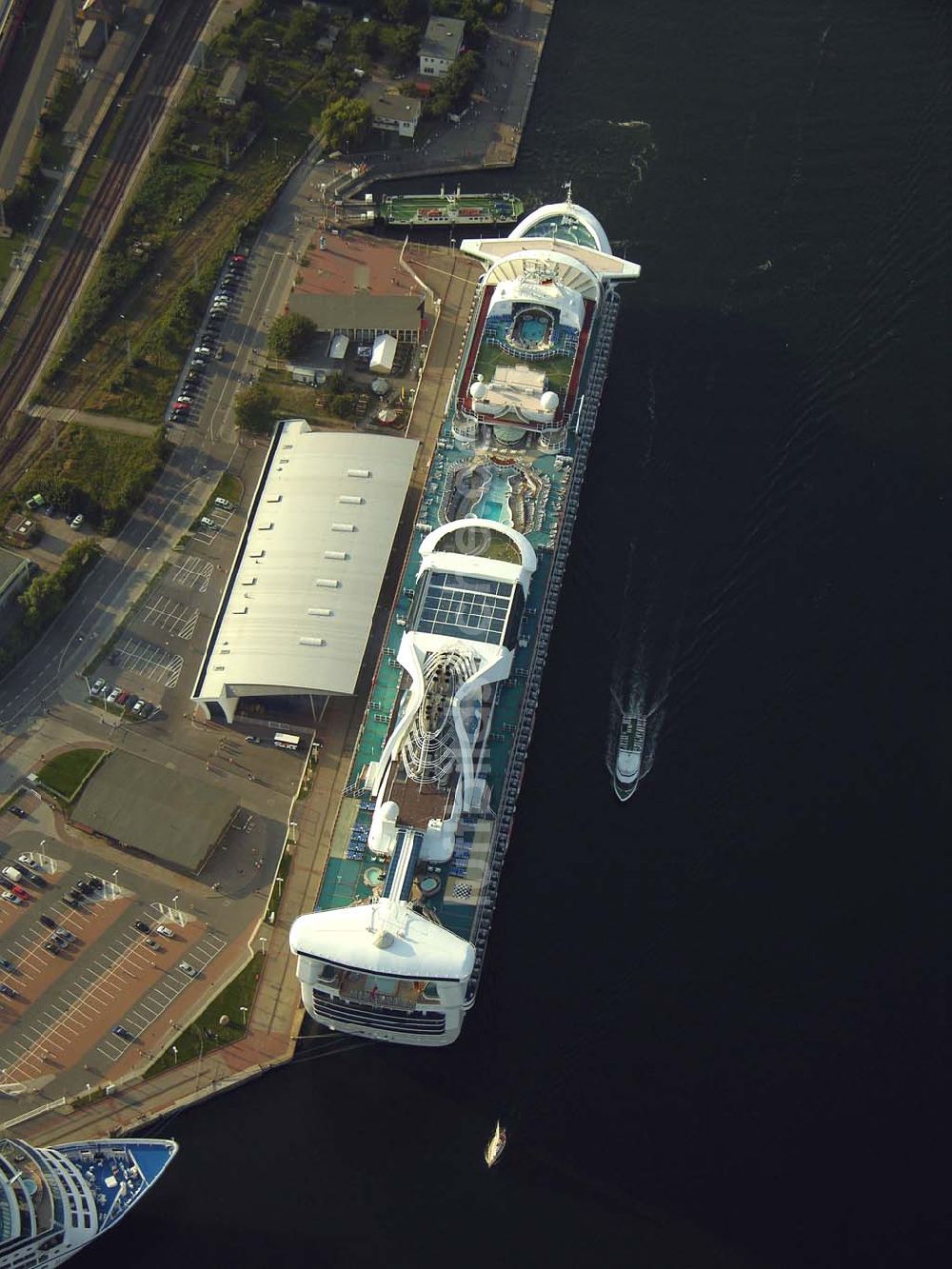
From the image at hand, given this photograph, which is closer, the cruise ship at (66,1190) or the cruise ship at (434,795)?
the cruise ship at (66,1190)

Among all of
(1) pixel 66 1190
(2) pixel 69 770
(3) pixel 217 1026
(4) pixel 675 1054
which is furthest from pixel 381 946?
(2) pixel 69 770

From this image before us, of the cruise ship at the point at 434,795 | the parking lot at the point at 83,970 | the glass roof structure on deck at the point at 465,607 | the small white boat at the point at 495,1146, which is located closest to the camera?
the small white boat at the point at 495,1146

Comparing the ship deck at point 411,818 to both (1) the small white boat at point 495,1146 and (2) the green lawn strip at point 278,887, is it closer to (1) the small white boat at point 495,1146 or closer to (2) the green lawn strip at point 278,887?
(2) the green lawn strip at point 278,887

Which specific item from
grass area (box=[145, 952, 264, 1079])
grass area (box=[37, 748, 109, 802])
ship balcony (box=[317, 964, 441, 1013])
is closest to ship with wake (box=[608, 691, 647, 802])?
ship balcony (box=[317, 964, 441, 1013])

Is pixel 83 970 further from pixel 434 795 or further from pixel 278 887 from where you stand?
pixel 434 795

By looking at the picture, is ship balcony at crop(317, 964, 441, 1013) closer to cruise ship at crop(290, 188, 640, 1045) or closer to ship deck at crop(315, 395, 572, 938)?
cruise ship at crop(290, 188, 640, 1045)

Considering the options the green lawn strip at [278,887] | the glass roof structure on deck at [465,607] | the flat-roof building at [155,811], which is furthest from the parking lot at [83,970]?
the glass roof structure on deck at [465,607]
